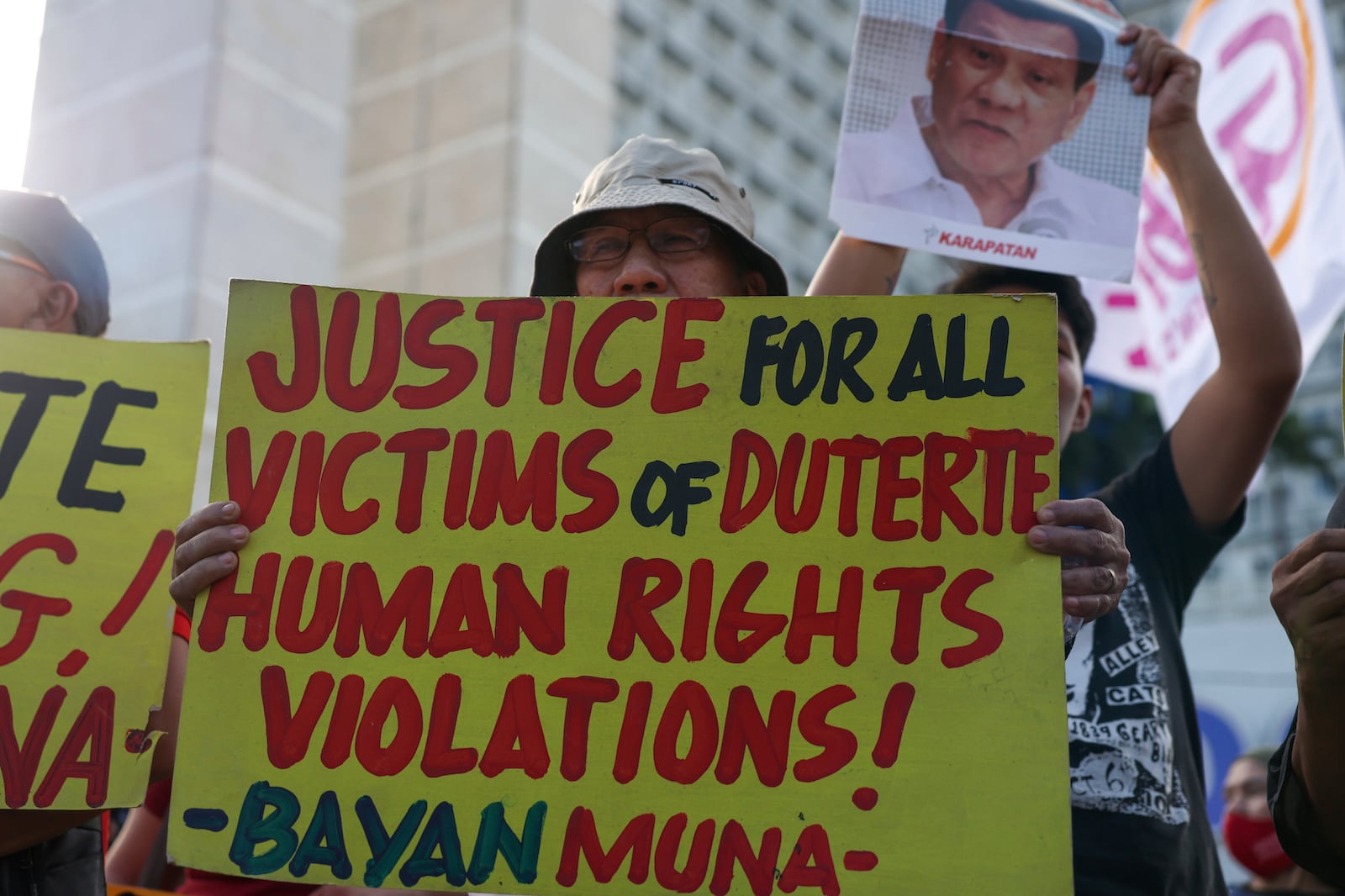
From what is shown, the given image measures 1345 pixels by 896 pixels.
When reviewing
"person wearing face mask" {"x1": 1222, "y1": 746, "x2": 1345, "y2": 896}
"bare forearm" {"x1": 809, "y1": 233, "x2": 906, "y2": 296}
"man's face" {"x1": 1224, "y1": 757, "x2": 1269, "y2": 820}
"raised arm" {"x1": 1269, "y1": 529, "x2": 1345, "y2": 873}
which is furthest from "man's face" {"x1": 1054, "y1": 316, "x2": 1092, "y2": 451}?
"man's face" {"x1": 1224, "y1": 757, "x2": 1269, "y2": 820}

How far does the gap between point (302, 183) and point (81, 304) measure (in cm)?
444

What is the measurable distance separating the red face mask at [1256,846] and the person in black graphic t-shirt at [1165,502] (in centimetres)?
244

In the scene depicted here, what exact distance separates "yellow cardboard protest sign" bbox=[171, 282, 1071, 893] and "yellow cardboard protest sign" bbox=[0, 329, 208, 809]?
→ 25 cm

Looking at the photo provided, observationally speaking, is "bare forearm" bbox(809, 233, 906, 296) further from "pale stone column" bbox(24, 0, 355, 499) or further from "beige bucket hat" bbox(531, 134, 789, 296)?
"pale stone column" bbox(24, 0, 355, 499)

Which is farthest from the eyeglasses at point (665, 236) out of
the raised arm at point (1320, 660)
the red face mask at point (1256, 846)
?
the red face mask at point (1256, 846)

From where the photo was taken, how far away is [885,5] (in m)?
2.52

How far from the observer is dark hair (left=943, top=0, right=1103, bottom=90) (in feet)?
8.32

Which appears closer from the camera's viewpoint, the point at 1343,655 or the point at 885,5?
the point at 1343,655

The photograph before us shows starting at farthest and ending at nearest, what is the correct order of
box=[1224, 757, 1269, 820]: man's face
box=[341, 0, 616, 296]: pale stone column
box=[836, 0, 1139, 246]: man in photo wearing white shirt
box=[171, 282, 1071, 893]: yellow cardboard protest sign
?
box=[341, 0, 616, 296]: pale stone column, box=[1224, 757, 1269, 820]: man's face, box=[836, 0, 1139, 246]: man in photo wearing white shirt, box=[171, 282, 1071, 893]: yellow cardboard protest sign

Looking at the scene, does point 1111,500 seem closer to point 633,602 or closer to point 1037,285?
point 1037,285

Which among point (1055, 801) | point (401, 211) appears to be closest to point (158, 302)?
point (401, 211)

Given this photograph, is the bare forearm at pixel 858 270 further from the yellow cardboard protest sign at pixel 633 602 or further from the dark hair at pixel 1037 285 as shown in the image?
the yellow cardboard protest sign at pixel 633 602

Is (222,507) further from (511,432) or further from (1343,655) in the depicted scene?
(1343,655)

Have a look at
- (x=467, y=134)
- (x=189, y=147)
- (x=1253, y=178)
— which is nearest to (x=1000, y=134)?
(x=1253, y=178)
